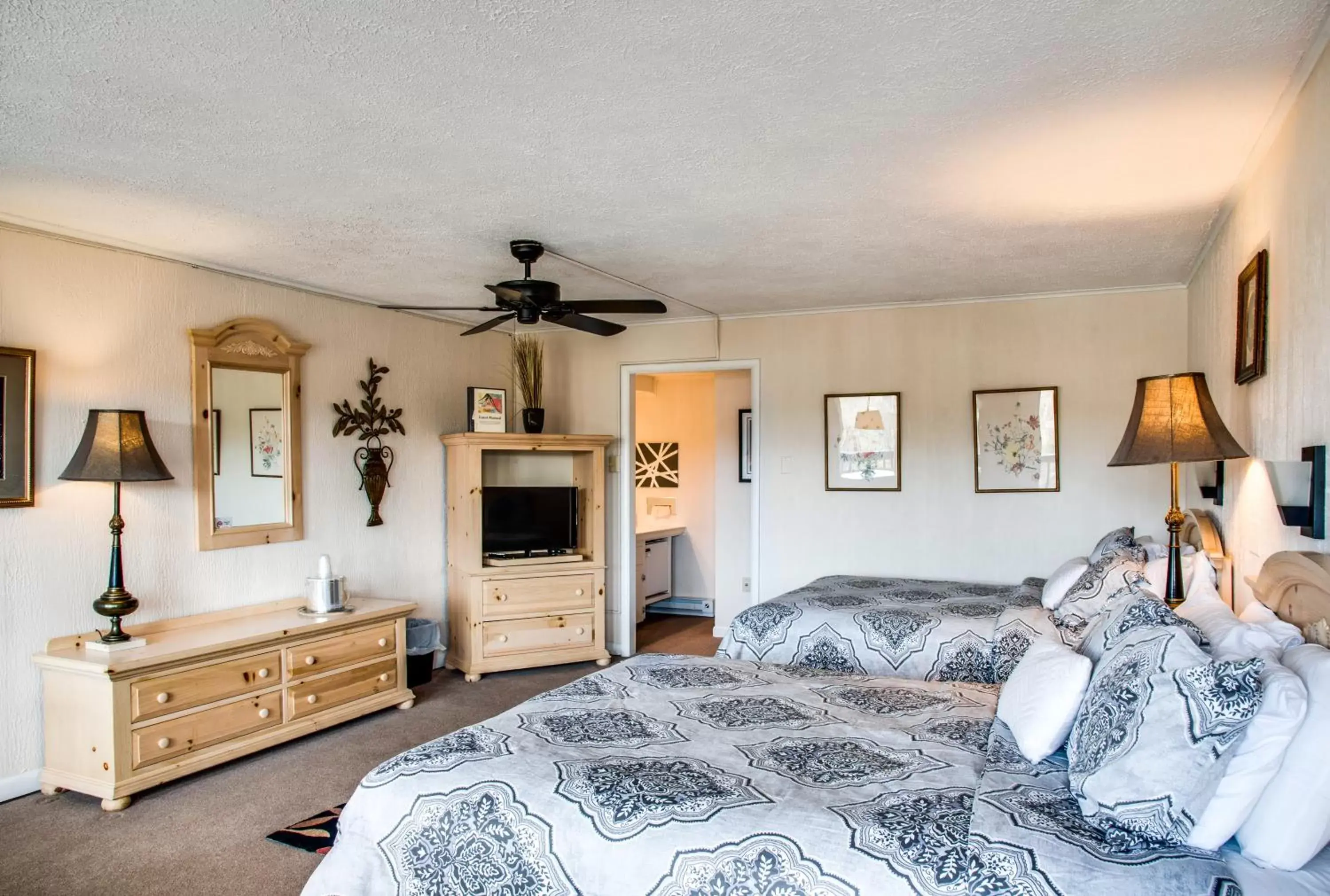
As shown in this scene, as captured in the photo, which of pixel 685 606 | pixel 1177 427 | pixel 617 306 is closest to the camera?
pixel 1177 427

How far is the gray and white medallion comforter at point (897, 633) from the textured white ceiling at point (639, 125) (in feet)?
5.50

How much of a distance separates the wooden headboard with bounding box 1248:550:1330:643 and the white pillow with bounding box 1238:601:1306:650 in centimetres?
2

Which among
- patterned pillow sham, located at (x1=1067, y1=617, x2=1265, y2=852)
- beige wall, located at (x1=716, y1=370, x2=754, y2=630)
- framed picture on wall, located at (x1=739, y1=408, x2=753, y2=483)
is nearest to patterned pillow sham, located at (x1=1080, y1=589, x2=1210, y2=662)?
patterned pillow sham, located at (x1=1067, y1=617, x2=1265, y2=852)

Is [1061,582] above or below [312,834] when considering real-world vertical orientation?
above

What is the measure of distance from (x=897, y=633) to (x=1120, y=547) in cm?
98

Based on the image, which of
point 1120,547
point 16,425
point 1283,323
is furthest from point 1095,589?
point 16,425

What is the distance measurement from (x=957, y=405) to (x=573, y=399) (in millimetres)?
2670

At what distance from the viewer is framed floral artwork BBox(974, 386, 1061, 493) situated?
4.90 meters

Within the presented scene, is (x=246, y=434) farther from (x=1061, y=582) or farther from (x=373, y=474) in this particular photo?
(x=1061, y=582)

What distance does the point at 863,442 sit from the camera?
536cm

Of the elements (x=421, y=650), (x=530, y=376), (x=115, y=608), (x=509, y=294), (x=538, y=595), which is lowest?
(x=421, y=650)

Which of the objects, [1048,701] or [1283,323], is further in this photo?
[1283,323]

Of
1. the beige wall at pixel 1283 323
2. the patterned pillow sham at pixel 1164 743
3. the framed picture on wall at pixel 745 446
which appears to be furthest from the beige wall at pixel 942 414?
the patterned pillow sham at pixel 1164 743

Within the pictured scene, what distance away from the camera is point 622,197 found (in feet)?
10.2
